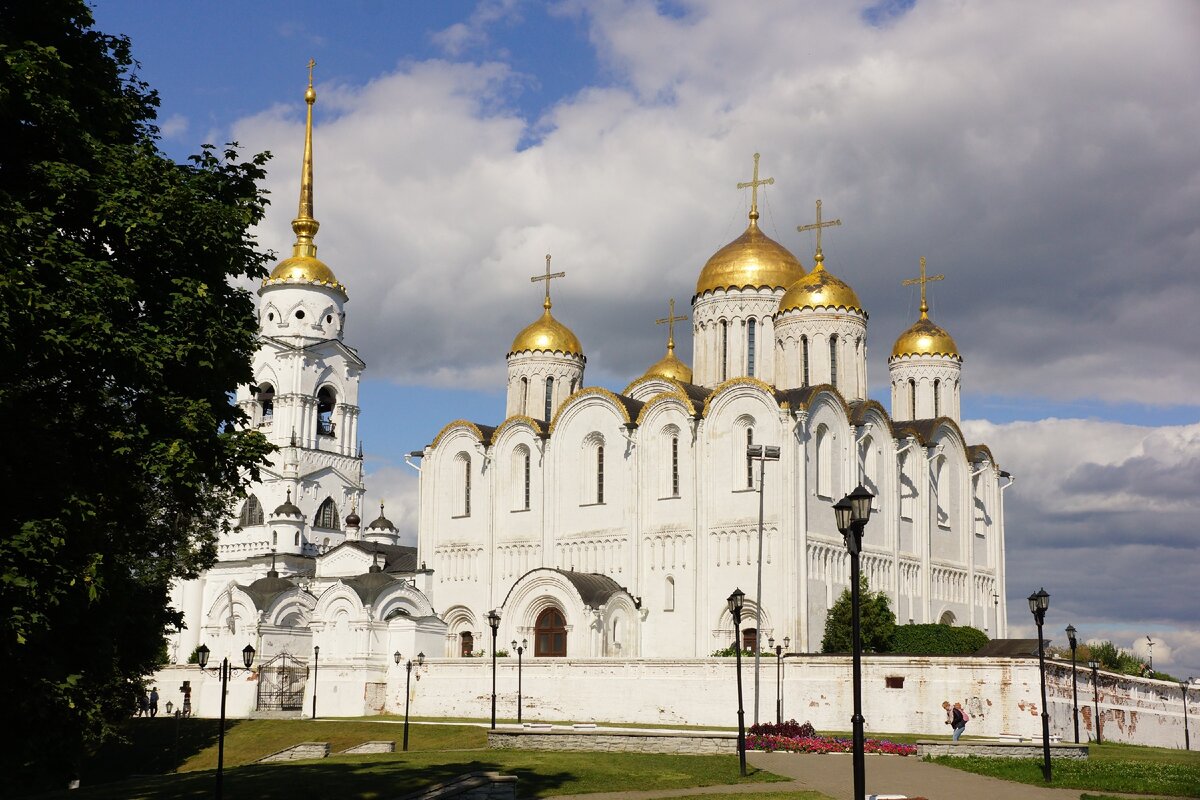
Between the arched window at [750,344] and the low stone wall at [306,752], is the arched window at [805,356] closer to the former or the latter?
the arched window at [750,344]

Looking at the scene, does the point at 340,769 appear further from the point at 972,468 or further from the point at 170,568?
the point at 972,468

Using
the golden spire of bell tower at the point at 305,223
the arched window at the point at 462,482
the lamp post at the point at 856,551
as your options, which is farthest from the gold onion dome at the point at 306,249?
the lamp post at the point at 856,551

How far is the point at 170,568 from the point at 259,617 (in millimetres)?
20149

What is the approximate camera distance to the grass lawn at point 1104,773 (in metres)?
20.5

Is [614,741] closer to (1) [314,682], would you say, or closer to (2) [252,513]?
(1) [314,682]

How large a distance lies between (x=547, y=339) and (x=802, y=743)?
34.2 m

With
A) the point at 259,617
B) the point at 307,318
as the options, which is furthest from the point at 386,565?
the point at 307,318

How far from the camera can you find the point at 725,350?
182 feet

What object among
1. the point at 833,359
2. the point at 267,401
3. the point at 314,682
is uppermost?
the point at 267,401

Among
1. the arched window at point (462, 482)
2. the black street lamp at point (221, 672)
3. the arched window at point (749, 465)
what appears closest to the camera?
the black street lamp at point (221, 672)

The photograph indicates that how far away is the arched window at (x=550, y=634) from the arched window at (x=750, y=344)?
13361mm

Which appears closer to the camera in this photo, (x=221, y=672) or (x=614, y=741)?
(x=614, y=741)

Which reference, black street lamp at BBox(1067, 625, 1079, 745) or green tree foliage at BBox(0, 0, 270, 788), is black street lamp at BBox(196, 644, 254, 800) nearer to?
green tree foliage at BBox(0, 0, 270, 788)

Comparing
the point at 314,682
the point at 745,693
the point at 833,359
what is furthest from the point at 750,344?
the point at 314,682
